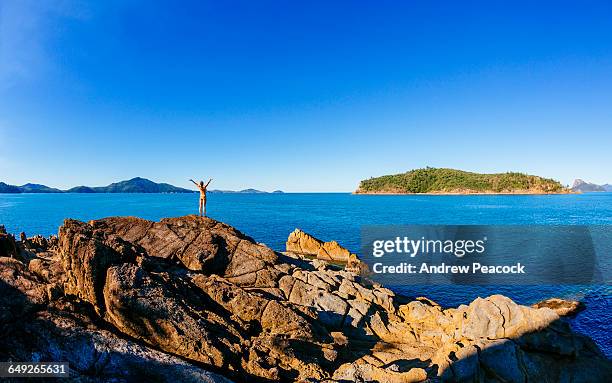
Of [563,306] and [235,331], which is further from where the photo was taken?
[563,306]

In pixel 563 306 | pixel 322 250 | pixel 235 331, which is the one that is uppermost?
pixel 235 331

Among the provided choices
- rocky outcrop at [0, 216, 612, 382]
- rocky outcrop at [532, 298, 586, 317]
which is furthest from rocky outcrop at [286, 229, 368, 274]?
rocky outcrop at [0, 216, 612, 382]

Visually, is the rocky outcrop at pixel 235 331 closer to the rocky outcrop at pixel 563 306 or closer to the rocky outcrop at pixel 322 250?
the rocky outcrop at pixel 563 306

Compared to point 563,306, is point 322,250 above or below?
above

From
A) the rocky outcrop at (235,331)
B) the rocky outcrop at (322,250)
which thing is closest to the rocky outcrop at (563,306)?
the rocky outcrop at (235,331)

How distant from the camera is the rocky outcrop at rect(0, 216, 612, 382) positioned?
1254 centimetres

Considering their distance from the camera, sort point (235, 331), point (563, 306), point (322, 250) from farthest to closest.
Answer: point (322, 250) < point (563, 306) < point (235, 331)

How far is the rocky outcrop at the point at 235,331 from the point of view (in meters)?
12.5

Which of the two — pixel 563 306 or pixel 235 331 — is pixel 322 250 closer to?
pixel 563 306

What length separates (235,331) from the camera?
17188mm

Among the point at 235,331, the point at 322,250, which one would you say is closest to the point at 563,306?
the point at 235,331

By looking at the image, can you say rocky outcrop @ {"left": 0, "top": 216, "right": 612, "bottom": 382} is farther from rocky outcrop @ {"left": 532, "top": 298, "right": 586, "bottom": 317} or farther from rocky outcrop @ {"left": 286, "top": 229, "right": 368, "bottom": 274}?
rocky outcrop @ {"left": 286, "top": 229, "right": 368, "bottom": 274}

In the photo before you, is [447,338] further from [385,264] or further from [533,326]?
[385,264]

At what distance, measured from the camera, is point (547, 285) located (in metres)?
42.0
